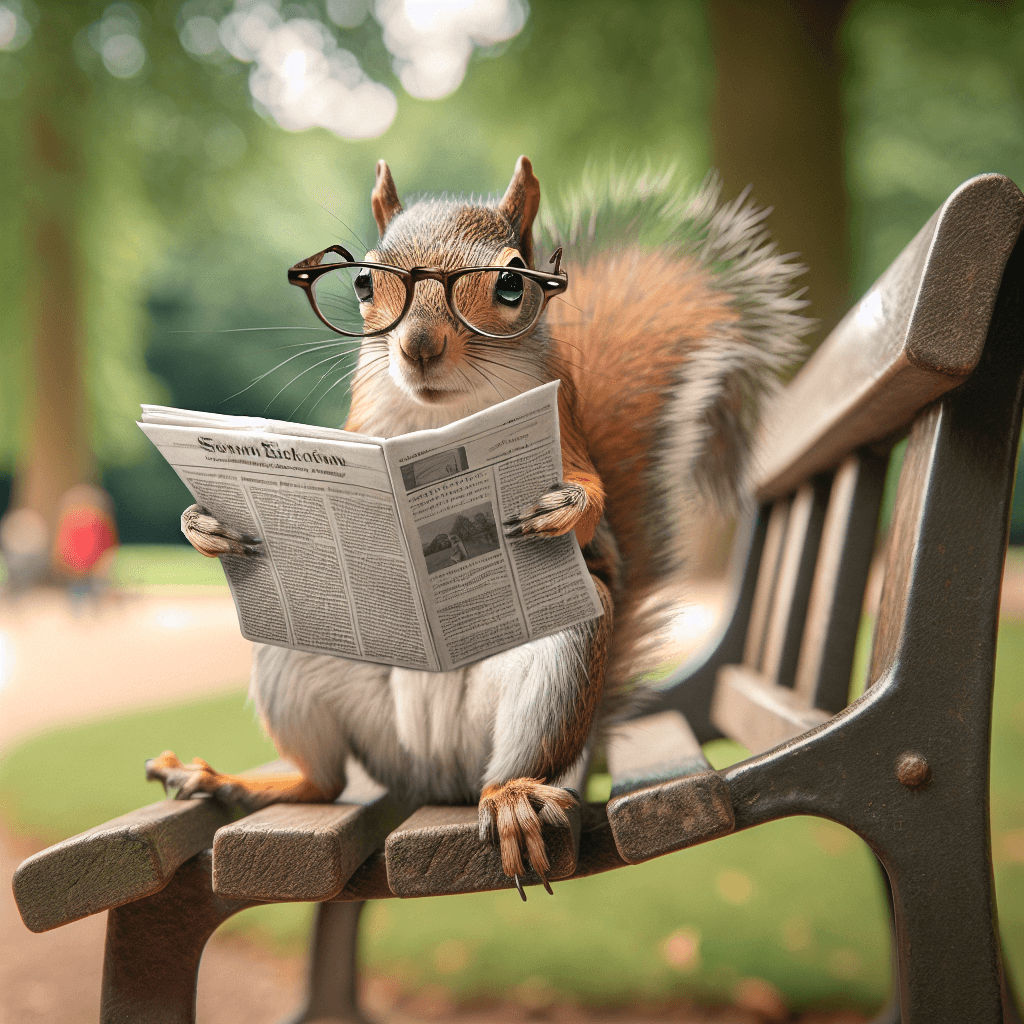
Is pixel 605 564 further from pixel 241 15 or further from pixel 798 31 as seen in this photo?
pixel 241 15

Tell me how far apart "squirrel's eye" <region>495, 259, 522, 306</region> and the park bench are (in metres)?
0.27

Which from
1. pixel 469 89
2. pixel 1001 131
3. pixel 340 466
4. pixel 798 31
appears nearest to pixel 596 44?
pixel 469 89

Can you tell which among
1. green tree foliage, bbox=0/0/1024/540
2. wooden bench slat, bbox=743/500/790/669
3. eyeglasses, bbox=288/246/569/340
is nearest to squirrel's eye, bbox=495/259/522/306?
eyeglasses, bbox=288/246/569/340

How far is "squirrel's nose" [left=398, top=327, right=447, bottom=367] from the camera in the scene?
662 millimetres

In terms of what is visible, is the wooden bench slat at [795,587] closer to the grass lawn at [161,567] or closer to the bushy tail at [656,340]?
the bushy tail at [656,340]

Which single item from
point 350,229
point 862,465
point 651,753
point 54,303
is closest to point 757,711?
point 651,753

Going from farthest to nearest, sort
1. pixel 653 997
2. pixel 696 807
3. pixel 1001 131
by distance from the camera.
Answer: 1. pixel 1001 131
2. pixel 653 997
3. pixel 696 807

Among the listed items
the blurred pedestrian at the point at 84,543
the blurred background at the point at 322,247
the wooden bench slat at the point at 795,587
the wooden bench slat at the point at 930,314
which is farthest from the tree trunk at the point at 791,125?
the blurred pedestrian at the point at 84,543

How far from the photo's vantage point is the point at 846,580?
2.83 feet

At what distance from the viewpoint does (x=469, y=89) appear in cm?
492

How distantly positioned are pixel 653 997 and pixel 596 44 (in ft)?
13.8

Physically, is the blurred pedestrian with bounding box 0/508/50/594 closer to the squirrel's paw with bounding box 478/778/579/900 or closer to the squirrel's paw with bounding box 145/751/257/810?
the squirrel's paw with bounding box 145/751/257/810

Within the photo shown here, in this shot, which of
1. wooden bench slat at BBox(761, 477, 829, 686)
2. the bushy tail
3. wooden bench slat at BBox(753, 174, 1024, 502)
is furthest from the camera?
wooden bench slat at BBox(761, 477, 829, 686)

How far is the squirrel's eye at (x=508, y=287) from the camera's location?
27.5 inches
